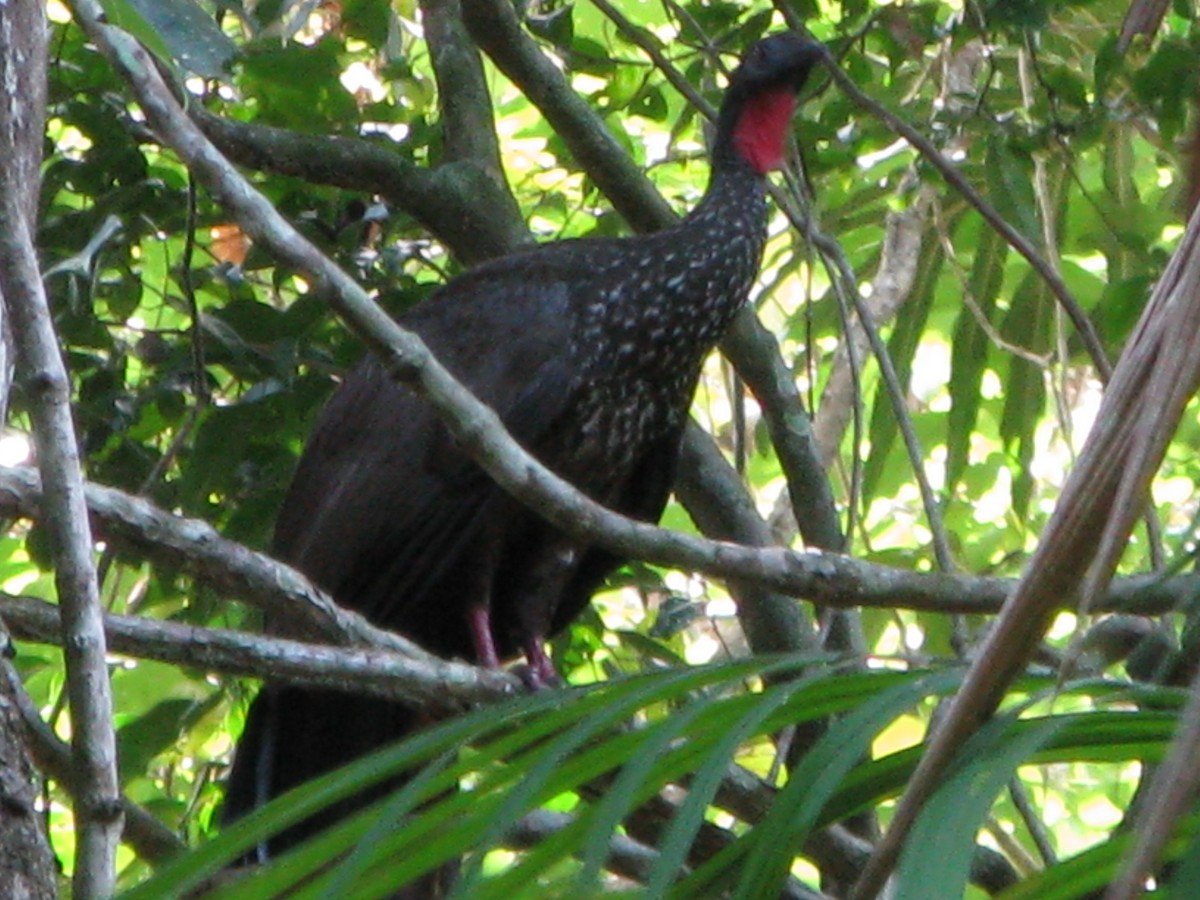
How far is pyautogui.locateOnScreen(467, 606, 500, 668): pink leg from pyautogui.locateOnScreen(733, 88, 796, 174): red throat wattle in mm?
941

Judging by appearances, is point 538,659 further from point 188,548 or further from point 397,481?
point 188,548

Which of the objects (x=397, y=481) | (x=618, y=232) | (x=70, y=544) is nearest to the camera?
(x=70, y=544)

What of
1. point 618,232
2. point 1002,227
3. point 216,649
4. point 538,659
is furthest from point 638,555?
point 618,232

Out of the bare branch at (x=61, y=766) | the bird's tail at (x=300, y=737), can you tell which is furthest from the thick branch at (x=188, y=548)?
the bird's tail at (x=300, y=737)

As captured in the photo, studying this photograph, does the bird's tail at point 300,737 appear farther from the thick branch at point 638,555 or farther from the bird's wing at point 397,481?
the thick branch at point 638,555

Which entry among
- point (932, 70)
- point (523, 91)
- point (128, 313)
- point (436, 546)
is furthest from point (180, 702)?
point (932, 70)

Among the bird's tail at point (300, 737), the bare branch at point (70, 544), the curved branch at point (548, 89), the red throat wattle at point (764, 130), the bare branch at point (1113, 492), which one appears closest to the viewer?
the bare branch at point (1113, 492)

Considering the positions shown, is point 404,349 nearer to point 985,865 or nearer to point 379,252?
point 985,865

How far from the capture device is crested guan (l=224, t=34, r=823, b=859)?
9.94 ft

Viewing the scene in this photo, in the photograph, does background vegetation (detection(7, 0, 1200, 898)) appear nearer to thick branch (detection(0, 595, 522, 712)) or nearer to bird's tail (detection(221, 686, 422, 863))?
thick branch (detection(0, 595, 522, 712))

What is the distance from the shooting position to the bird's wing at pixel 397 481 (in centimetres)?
303

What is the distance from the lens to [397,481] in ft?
10.1

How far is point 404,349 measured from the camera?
178 centimetres

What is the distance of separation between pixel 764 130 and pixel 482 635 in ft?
3.39
